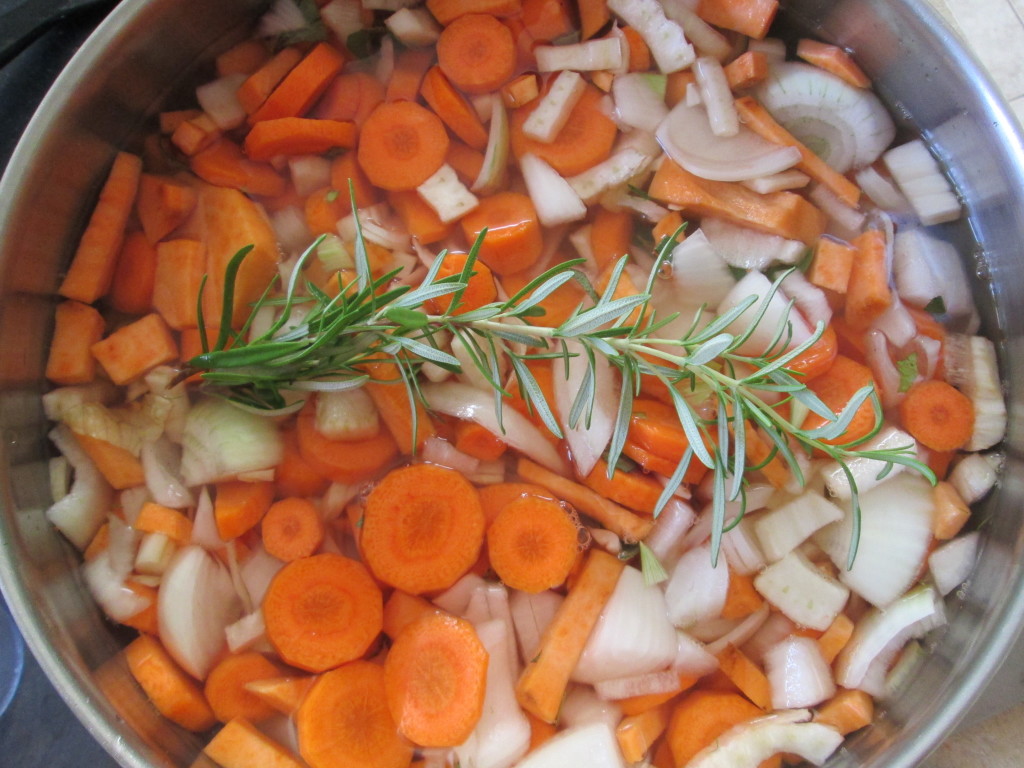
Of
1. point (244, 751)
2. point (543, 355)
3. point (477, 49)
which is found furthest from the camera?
point (477, 49)

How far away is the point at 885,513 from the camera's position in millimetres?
1485

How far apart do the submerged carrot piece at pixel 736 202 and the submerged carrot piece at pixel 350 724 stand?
1.12 meters

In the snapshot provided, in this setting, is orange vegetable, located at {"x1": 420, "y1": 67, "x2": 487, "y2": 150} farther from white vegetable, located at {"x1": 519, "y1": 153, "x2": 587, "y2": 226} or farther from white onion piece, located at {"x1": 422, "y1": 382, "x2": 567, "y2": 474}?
white onion piece, located at {"x1": 422, "y1": 382, "x2": 567, "y2": 474}

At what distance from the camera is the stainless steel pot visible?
4.08 ft

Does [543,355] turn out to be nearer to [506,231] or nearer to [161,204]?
[506,231]

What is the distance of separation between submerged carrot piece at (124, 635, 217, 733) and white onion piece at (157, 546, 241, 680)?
0.02 m

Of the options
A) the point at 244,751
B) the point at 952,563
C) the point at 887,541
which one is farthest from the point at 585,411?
the point at 244,751

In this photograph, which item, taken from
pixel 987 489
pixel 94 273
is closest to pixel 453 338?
pixel 94 273

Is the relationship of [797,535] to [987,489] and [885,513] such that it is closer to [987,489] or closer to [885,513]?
[885,513]

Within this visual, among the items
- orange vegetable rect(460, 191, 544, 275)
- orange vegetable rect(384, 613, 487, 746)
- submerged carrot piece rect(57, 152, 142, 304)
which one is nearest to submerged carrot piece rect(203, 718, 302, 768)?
orange vegetable rect(384, 613, 487, 746)

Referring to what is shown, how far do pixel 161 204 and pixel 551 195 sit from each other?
30.8 inches

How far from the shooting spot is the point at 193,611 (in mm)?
1409

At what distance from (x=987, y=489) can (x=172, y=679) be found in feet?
5.29

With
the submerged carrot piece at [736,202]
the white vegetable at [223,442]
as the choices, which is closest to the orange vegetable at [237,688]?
the white vegetable at [223,442]
